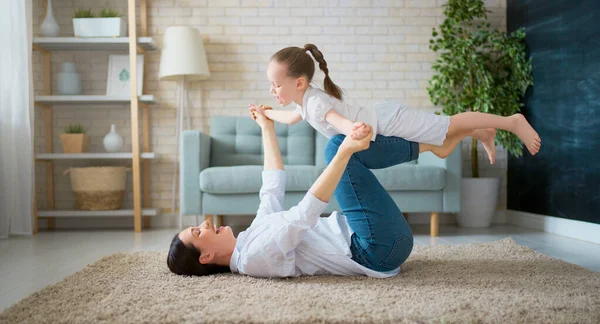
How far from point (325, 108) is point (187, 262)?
2.54ft

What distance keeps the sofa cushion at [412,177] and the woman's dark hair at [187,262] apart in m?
1.79

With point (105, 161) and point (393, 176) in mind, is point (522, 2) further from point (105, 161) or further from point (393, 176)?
point (105, 161)

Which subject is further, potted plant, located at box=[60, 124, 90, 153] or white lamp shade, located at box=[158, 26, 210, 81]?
potted plant, located at box=[60, 124, 90, 153]

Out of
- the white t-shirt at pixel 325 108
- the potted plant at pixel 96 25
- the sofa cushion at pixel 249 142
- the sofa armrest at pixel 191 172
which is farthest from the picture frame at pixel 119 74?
the white t-shirt at pixel 325 108

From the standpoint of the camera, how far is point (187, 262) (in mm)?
2156

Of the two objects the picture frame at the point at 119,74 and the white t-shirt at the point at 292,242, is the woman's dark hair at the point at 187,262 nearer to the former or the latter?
the white t-shirt at the point at 292,242

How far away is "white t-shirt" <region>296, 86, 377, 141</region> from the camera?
218cm

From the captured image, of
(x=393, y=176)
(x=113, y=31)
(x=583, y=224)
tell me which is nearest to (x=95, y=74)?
(x=113, y=31)

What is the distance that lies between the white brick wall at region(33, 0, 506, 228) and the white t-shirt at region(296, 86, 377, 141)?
2.59 metres

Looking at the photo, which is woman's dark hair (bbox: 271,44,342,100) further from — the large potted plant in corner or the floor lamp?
the large potted plant in corner

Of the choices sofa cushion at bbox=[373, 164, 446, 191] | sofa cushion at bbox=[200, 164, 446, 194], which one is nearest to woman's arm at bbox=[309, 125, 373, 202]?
sofa cushion at bbox=[200, 164, 446, 194]

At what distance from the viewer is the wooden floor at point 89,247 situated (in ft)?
8.21

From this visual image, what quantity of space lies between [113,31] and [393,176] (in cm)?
245

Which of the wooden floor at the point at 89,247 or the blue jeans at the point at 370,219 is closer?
the blue jeans at the point at 370,219
